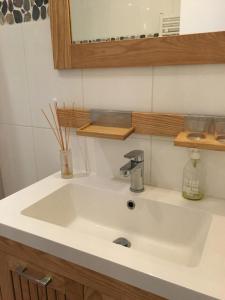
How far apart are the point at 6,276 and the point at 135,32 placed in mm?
883

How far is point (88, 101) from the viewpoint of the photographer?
1011 millimetres

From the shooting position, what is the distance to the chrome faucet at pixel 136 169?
871 mm

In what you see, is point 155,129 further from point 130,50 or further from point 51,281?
point 51,281

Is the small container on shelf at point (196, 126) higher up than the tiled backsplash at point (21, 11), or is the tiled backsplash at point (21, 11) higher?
the tiled backsplash at point (21, 11)

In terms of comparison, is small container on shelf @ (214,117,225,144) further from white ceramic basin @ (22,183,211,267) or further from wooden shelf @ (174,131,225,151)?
white ceramic basin @ (22,183,211,267)

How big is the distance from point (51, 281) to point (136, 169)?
16.9 inches

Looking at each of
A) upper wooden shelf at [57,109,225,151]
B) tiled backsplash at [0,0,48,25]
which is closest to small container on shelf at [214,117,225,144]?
upper wooden shelf at [57,109,225,151]

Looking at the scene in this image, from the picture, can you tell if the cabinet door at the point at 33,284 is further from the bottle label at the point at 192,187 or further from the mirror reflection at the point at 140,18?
the mirror reflection at the point at 140,18

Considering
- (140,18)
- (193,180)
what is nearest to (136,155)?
(193,180)

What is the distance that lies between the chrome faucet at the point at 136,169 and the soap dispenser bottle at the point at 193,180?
0.15m

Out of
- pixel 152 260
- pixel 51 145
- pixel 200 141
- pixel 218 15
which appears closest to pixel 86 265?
pixel 152 260

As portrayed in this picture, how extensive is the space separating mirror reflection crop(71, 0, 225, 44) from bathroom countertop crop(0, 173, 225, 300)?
1.77 feet

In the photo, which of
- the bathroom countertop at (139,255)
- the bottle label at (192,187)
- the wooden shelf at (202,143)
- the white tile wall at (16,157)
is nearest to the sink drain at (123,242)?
the bathroom countertop at (139,255)

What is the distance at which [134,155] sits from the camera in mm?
872
